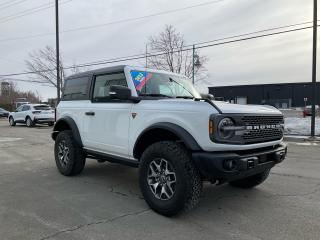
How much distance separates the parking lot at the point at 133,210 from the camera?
3607mm

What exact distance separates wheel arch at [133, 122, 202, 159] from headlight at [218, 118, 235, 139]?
0.31 m

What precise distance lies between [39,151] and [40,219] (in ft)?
20.6

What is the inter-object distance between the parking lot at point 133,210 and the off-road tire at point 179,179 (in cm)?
16

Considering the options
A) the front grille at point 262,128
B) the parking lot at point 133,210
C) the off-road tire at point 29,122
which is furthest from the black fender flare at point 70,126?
the off-road tire at point 29,122

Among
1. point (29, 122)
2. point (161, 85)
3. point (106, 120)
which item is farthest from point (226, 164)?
point (29, 122)

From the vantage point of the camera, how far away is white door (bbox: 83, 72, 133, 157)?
4.89 m

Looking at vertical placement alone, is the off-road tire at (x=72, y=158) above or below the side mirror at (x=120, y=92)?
below

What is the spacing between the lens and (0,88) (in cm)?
7075

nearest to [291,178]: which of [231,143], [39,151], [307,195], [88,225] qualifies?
[307,195]

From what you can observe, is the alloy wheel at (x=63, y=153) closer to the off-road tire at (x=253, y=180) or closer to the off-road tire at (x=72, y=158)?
the off-road tire at (x=72, y=158)

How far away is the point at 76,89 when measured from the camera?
247 inches

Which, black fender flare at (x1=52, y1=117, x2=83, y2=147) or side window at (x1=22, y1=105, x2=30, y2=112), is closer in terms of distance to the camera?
black fender flare at (x1=52, y1=117, x2=83, y2=147)

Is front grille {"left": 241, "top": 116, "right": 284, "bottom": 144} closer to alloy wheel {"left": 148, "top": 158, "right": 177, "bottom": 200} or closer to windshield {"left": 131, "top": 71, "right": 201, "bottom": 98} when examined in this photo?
alloy wheel {"left": 148, "top": 158, "right": 177, "bottom": 200}

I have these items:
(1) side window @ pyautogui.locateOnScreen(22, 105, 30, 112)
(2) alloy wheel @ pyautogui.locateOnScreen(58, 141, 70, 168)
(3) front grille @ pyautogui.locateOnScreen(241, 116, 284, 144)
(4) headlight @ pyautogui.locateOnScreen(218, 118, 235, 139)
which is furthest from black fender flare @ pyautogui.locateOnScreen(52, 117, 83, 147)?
(1) side window @ pyautogui.locateOnScreen(22, 105, 30, 112)
